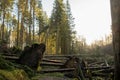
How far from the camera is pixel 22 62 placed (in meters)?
12.7

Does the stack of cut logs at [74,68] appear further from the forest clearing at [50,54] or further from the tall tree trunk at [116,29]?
the tall tree trunk at [116,29]

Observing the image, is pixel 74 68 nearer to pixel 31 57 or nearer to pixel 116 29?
pixel 31 57

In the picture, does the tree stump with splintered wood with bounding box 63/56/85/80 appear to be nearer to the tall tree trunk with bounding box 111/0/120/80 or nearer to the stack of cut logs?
the stack of cut logs

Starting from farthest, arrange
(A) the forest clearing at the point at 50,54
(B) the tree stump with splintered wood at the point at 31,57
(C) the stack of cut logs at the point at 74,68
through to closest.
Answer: (B) the tree stump with splintered wood at the point at 31,57 → (C) the stack of cut logs at the point at 74,68 → (A) the forest clearing at the point at 50,54

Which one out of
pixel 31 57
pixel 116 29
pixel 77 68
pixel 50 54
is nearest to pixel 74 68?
pixel 31 57

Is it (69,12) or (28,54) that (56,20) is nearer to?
(69,12)

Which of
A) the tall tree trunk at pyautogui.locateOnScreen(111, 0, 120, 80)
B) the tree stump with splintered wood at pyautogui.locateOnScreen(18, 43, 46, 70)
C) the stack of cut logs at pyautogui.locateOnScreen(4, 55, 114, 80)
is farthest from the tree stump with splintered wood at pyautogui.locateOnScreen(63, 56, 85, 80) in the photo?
the tall tree trunk at pyautogui.locateOnScreen(111, 0, 120, 80)

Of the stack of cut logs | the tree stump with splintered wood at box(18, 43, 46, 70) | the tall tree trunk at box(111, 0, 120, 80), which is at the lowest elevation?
the stack of cut logs


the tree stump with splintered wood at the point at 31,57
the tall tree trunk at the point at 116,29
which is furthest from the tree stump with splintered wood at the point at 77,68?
the tall tree trunk at the point at 116,29

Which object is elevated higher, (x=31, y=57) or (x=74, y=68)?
(x=31, y=57)

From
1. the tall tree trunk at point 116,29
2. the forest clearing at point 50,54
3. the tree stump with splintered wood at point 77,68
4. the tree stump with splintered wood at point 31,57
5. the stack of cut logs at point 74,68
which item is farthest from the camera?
the tree stump with splintered wood at point 31,57

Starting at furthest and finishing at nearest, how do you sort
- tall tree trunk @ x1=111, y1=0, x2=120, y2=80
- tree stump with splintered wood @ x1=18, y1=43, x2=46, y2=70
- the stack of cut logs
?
tree stump with splintered wood @ x1=18, y1=43, x2=46, y2=70
the stack of cut logs
tall tree trunk @ x1=111, y1=0, x2=120, y2=80

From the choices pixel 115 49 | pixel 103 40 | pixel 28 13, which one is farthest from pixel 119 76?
pixel 103 40

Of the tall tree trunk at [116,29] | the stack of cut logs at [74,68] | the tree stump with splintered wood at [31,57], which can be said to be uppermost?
the tall tree trunk at [116,29]
